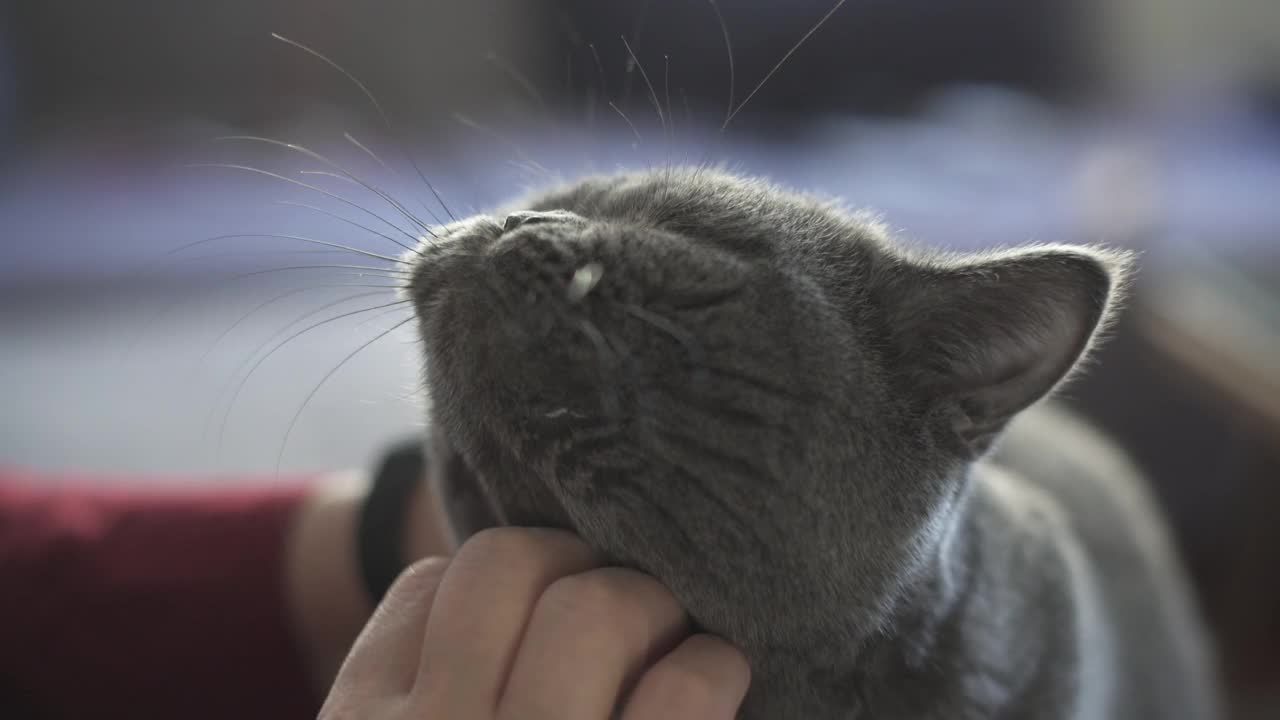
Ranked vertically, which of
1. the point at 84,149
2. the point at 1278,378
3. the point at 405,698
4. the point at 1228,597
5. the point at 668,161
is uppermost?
the point at 84,149

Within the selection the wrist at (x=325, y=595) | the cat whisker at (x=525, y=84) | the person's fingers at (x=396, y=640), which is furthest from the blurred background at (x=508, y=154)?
the person's fingers at (x=396, y=640)

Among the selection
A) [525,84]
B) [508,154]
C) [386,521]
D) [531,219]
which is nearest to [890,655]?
[531,219]

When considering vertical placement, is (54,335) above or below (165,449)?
above

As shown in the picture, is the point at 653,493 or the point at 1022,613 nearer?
the point at 653,493

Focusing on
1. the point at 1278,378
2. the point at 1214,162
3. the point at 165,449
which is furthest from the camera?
the point at 1214,162

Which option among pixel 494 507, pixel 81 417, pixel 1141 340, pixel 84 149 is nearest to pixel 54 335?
pixel 81 417

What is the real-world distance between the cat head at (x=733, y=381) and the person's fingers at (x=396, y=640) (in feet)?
0.24

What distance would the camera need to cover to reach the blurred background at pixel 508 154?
1521 mm

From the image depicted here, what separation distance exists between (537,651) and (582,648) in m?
0.03

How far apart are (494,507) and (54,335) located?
1.79 metres

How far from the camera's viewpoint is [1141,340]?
1.45m

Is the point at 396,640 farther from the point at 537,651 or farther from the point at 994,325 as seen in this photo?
→ the point at 994,325

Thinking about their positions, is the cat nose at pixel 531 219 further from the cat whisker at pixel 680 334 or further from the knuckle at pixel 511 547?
the knuckle at pixel 511 547

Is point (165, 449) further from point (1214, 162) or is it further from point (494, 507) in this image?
point (1214, 162)
